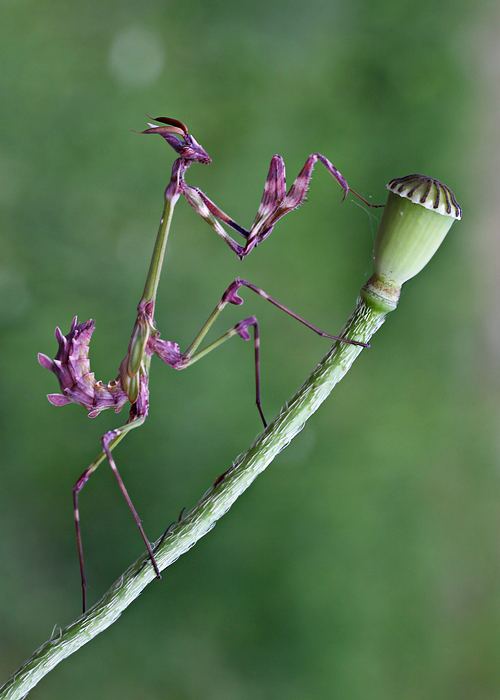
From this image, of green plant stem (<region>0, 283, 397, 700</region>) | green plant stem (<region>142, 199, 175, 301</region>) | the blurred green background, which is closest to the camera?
green plant stem (<region>0, 283, 397, 700</region>)

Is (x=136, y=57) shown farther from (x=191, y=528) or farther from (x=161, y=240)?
(x=191, y=528)

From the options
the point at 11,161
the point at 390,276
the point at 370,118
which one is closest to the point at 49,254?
the point at 11,161

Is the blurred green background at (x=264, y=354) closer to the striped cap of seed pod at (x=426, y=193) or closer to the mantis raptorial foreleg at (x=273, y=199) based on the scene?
the mantis raptorial foreleg at (x=273, y=199)

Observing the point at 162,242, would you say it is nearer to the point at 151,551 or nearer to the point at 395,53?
the point at 151,551

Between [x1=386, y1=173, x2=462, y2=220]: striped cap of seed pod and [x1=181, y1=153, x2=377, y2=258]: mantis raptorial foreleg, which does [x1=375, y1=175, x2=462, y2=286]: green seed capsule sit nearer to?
[x1=386, y1=173, x2=462, y2=220]: striped cap of seed pod

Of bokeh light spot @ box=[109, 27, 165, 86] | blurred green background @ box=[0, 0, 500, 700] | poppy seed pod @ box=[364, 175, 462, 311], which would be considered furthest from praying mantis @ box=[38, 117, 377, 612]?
bokeh light spot @ box=[109, 27, 165, 86]

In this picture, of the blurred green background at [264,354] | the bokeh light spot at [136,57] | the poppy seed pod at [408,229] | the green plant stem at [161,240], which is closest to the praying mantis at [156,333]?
the green plant stem at [161,240]

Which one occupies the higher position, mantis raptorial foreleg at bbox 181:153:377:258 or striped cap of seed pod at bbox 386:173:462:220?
striped cap of seed pod at bbox 386:173:462:220
